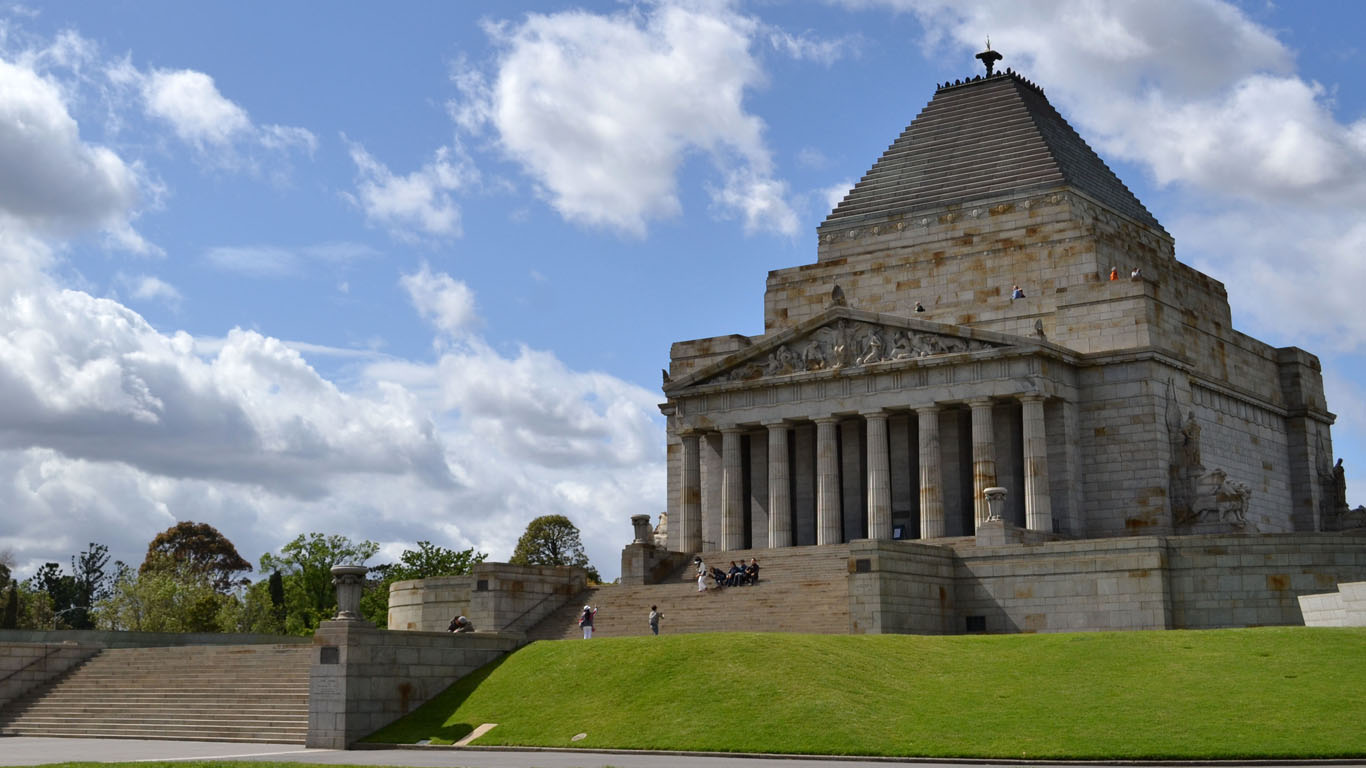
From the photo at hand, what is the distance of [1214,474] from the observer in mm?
55062

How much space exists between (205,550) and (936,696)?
365 ft

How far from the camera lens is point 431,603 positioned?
5288cm

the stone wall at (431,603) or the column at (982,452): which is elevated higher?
the column at (982,452)

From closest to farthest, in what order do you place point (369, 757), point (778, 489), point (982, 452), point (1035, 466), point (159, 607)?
1. point (369, 757)
2. point (1035, 466)
3. point (982, 452)
4. point (778, 489)
5. point (159, 607)

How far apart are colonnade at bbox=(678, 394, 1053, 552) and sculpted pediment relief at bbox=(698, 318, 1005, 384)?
1.98m

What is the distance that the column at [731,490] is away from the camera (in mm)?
60750

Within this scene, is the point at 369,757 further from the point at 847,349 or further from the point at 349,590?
the point at 847,349

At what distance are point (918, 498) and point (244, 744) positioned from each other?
3114cm

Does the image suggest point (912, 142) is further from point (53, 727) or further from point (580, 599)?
point (53, 727)

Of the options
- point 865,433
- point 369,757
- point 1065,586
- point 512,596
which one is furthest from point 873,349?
point 369,757

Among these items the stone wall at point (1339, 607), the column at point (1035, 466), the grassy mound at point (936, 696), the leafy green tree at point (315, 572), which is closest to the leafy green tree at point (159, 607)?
the leafy green tree at point (315, 572)

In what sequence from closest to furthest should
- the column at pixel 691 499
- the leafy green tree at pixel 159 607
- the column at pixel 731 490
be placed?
the column at pixel 731 490 → the column at pixel 691 499 → the leafy green tree at pixel 159 607

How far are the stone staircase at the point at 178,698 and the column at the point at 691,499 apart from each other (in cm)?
2272

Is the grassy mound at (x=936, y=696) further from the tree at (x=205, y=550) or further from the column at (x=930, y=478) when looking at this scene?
the tree at (x=205, y=550)
